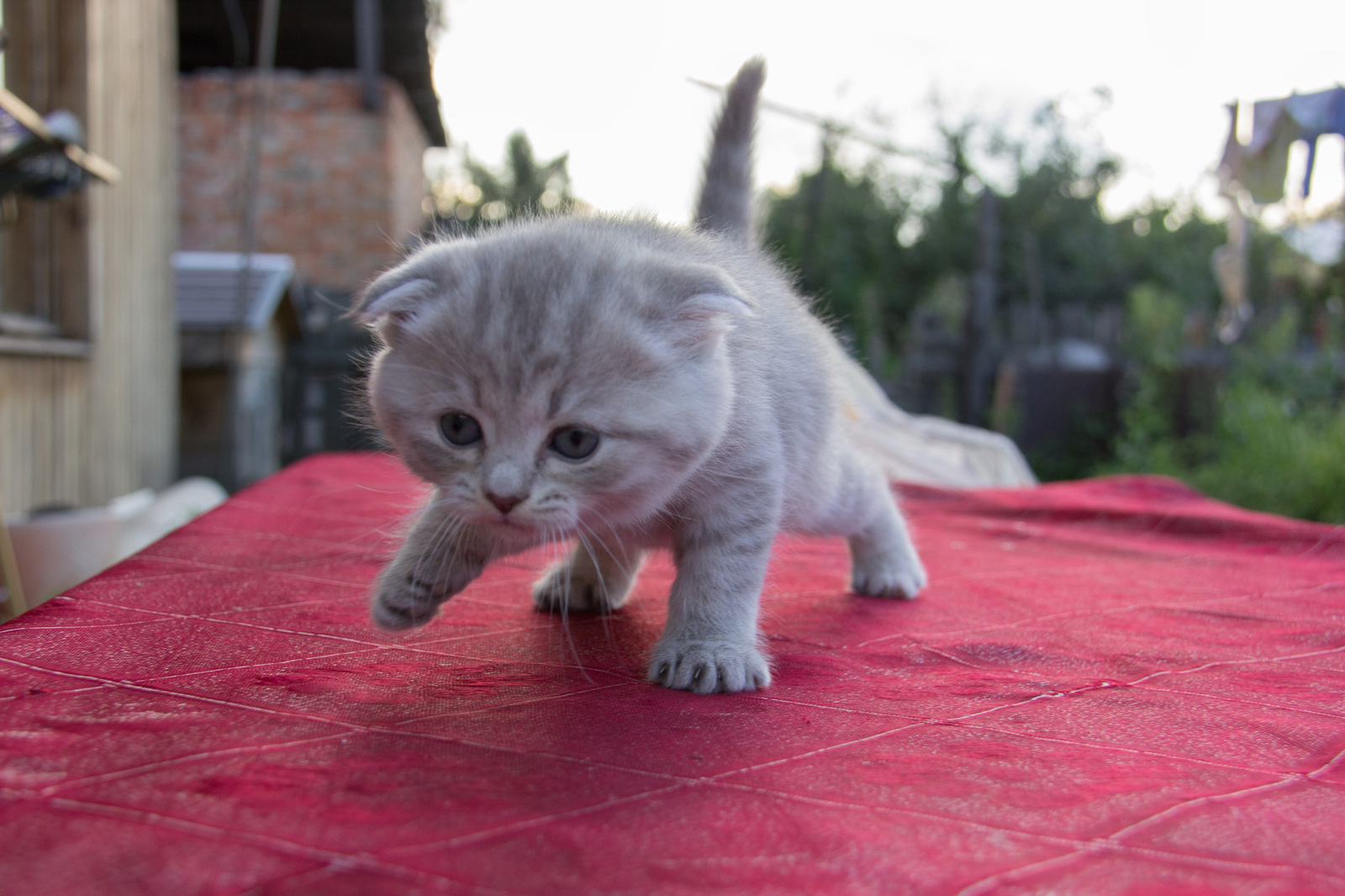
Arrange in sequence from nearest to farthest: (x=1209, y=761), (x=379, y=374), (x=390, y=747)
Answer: (x=390, y=747) < (x=1209, y=761) < (x=379, y=374)

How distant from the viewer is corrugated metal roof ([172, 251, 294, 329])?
592 cm

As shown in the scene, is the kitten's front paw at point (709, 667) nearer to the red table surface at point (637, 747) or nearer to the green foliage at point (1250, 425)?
the red table surface at point (637, 747)

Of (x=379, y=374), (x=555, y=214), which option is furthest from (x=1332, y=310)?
(x=379, y=374)

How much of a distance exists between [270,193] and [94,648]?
747 cm

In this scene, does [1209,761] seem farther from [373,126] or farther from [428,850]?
[373,126]

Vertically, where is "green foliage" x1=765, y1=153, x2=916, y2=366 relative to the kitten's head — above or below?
above

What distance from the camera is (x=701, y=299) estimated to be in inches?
53.0

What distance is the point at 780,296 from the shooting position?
1.96m

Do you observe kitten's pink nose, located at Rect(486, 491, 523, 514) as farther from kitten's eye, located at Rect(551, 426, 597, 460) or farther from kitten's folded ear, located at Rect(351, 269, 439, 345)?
kitten's folded ear, located at Rect(351, 269, 439, 345)

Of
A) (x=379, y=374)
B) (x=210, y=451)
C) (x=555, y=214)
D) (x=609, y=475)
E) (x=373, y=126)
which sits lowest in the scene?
(x=210, y=451)

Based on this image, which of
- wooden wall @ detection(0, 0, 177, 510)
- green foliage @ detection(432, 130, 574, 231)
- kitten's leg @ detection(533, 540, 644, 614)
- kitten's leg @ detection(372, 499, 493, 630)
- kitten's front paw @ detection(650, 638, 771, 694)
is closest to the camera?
kitten's front paw @ detection(650, 638, 771, 694)

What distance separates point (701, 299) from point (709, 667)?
1.84ft

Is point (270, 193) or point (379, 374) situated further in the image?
point (270, 193)

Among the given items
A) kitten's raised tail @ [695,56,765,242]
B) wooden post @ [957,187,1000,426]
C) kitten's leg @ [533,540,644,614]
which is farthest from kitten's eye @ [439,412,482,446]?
wooden post @ [957,187,1000,426]
